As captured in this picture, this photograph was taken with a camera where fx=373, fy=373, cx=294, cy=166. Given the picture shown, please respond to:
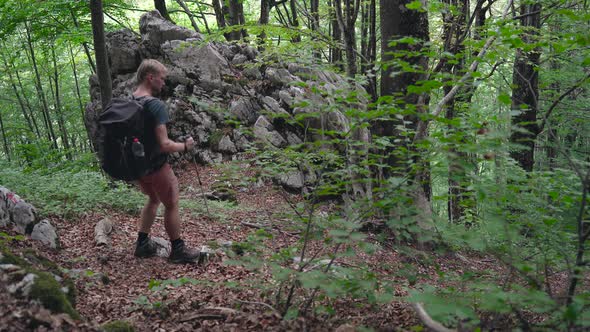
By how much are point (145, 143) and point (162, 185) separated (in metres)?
0.48

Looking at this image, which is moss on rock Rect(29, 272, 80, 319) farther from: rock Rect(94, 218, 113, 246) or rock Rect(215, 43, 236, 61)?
rock Rect(215, 43, 236, 61)

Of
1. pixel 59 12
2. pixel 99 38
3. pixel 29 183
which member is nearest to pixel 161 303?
pixel 29 183

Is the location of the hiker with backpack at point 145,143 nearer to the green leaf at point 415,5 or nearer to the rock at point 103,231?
the rock at point 103,231

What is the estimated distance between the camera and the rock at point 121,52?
12.4 metres

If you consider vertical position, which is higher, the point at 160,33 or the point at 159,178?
the point at 160,33

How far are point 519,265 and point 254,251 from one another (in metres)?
1.75

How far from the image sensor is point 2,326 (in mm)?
2104

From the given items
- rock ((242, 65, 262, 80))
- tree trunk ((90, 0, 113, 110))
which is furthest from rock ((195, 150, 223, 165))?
tree trunk ((90, 0, 113, 110))

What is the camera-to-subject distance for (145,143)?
3.79 metres

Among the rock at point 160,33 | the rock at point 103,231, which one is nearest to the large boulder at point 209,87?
the rock at point 160,33

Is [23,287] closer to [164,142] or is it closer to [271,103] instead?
[164,142]

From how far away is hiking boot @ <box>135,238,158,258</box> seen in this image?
4402 millimetres

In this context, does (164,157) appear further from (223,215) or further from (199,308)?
(223,215)

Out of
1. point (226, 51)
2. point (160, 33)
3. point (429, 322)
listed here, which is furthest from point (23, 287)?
point (160, 33)
